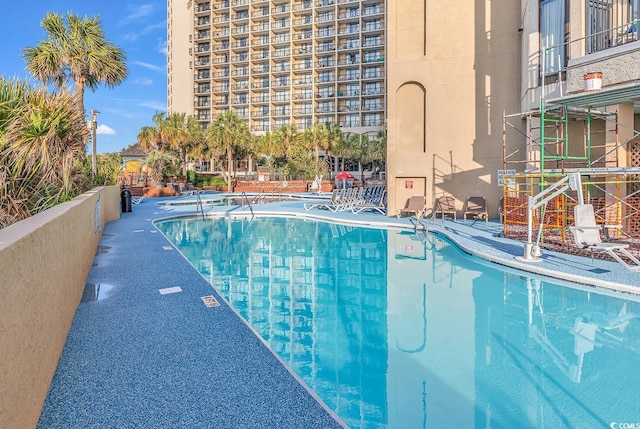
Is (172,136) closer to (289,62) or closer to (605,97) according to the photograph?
(289,62)

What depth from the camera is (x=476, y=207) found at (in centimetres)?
1586

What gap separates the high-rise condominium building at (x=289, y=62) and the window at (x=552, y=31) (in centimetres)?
4127

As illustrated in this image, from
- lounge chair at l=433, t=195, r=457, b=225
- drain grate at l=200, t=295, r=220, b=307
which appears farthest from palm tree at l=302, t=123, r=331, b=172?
drain grate at l=200, t=295, r=220, b=307

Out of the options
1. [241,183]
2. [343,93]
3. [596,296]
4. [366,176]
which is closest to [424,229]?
[596,296]

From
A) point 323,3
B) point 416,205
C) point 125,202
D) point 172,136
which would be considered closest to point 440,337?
point 416,205

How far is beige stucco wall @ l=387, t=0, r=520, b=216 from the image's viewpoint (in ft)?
52.2

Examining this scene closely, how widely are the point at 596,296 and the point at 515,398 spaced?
4001mm

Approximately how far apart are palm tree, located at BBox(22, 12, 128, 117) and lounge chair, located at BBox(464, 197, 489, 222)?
51.6 feet

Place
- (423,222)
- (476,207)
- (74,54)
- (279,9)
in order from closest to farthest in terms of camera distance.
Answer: (423,222) < (476,207) < (74,54) < (279,9)

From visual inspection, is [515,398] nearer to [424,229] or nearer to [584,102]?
[584,102]

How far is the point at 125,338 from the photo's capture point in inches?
185

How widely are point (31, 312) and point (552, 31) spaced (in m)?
14.7

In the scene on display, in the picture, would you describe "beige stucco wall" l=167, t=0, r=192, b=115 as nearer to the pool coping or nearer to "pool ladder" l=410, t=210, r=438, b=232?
the pool coping

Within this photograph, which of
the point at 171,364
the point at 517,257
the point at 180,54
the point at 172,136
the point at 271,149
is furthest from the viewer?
the point at 180,54
